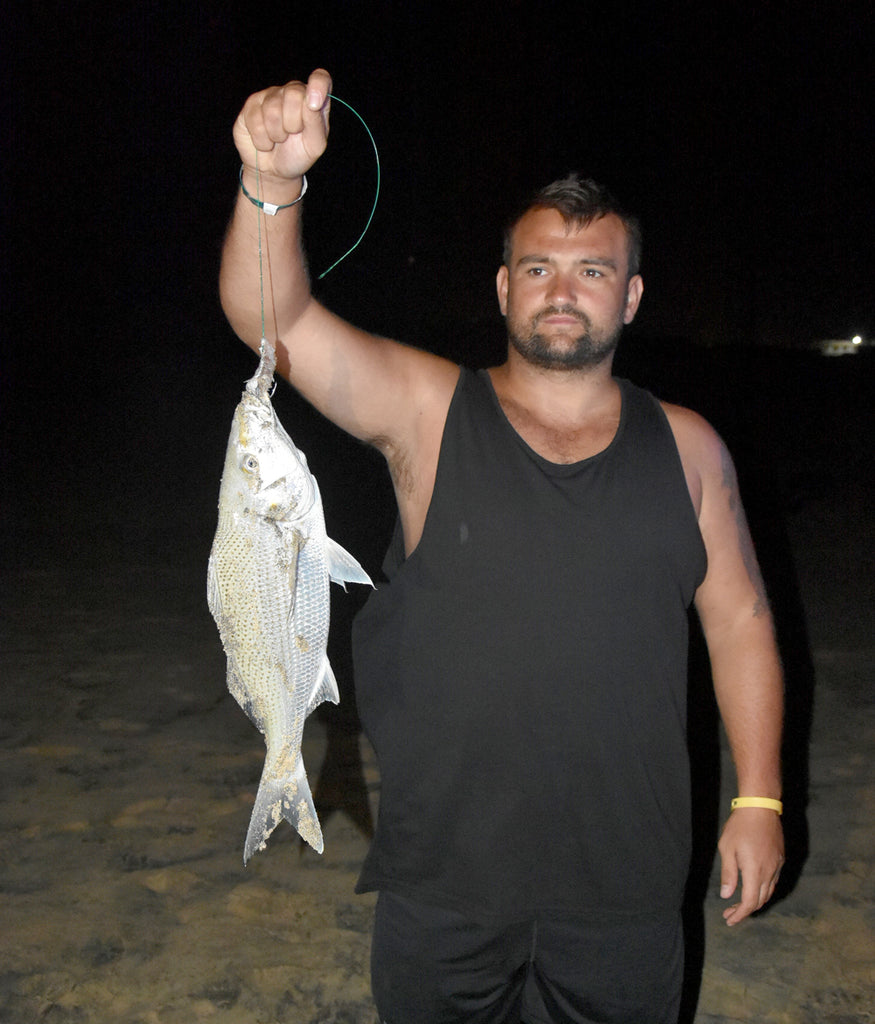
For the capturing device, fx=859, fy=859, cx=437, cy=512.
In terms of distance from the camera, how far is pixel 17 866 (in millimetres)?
4336

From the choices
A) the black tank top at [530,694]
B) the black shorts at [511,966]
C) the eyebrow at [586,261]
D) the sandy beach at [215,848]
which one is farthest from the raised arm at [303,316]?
the sandy beach at [215,848]

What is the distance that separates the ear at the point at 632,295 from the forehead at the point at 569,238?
12 centimetres

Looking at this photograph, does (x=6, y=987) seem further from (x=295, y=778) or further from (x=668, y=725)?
(x=668, y=725)

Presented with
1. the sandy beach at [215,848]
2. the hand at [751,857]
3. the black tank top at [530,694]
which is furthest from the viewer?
the sandy beach at [215,848]

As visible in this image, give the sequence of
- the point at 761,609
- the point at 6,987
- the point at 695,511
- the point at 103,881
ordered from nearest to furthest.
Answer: the point at 695,511
the point at 761,609
the point at 6,987
the point at 103,881

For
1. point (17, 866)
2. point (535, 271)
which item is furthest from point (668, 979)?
point (17, 866)

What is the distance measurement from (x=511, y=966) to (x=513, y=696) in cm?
75

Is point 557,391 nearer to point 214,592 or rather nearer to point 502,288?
point 502,288

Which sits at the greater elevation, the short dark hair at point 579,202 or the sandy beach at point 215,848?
the short dark hair at point 579,202

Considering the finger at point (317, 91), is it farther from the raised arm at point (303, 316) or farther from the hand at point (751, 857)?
the hand at point (751, 857)

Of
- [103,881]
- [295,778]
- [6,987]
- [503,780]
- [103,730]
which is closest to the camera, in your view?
[295,778]

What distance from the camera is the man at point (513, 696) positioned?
2.26 m

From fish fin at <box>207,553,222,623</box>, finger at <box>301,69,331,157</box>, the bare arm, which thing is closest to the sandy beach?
the bare arm

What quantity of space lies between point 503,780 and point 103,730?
434 centimetres
